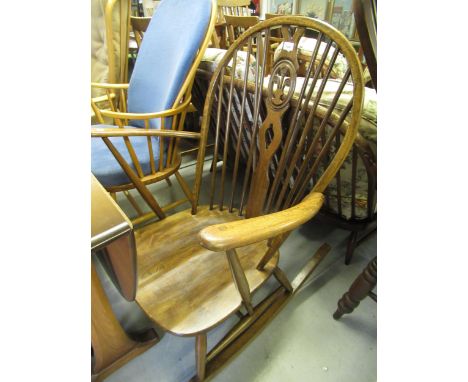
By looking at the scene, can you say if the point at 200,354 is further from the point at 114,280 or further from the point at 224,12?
the point at 224,12

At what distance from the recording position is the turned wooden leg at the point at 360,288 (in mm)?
822

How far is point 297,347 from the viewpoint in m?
0.94

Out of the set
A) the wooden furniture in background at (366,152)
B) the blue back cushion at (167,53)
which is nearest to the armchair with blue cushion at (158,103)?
the blue back cushion at (167,53)

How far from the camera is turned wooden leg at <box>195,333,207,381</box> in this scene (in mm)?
722

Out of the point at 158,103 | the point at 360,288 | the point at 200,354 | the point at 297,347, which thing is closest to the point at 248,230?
the point at 200,354

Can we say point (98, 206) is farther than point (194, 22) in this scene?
No

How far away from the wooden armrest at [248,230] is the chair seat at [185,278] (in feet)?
0.87

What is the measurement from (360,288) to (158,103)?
109cm

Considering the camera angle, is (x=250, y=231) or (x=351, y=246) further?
(x=351, y=246)

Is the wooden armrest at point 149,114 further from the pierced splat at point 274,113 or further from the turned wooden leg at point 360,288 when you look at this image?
the turned wooden leg at point 360,288
